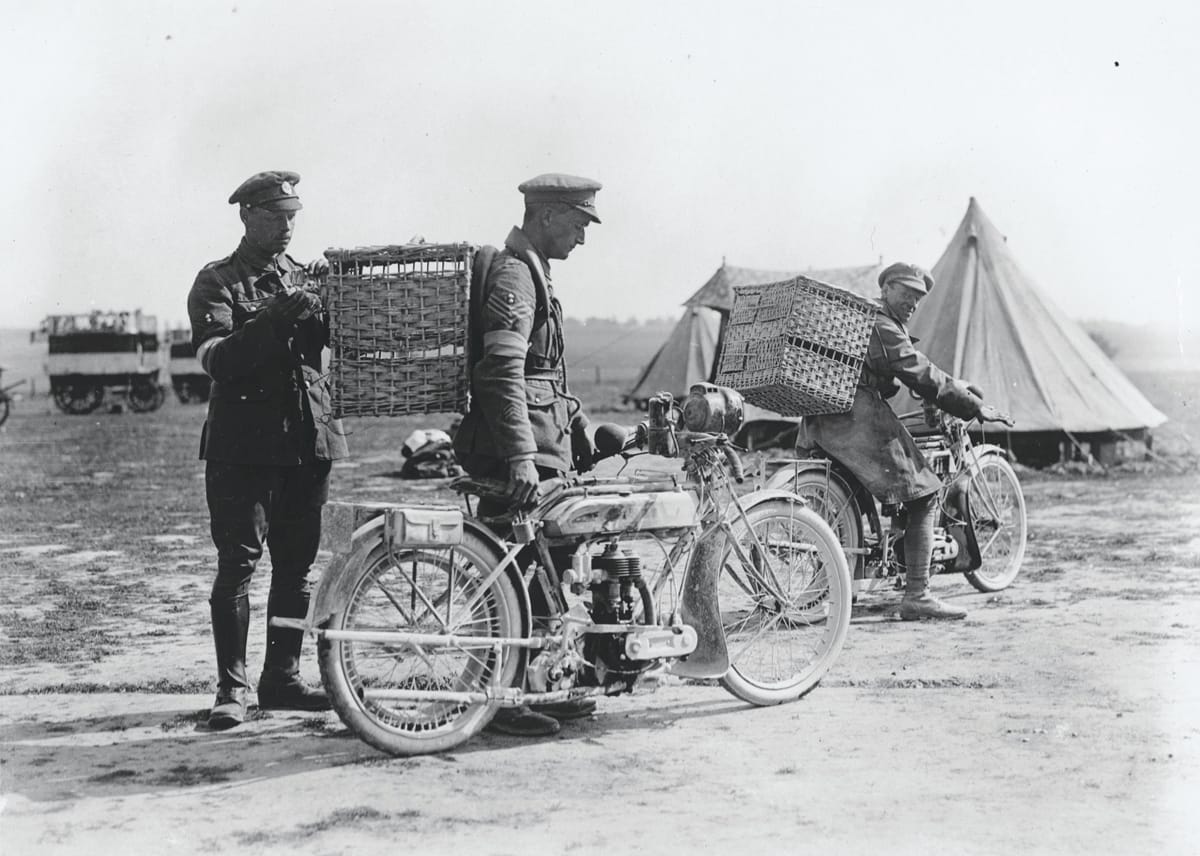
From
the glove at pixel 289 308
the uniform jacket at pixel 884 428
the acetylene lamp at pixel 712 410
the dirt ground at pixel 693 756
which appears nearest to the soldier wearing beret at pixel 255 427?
the glove at pixel 289 308

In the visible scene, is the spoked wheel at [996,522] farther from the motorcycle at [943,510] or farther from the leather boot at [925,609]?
the leather boot at [925,609]

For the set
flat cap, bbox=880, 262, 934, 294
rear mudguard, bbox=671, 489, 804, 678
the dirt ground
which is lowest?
the dirt ground

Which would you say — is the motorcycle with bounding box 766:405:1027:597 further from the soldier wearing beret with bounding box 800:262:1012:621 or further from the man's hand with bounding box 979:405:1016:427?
the man's hand with bounding box 979:405:1016:427

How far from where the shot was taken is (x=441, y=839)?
11.5 ft

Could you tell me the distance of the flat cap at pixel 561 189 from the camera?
179 inches

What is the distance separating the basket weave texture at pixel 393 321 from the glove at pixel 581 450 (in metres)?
0.70

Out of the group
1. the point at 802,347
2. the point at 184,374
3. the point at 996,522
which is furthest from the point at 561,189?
the point at 184,374

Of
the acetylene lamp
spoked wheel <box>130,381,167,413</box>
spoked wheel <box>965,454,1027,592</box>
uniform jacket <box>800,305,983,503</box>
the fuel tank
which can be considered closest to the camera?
the fuel tank

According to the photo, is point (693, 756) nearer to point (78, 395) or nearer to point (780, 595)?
point (780, 595)

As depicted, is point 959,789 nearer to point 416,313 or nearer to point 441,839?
point 441,839

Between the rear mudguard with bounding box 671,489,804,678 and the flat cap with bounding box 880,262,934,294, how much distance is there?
7.75 ft

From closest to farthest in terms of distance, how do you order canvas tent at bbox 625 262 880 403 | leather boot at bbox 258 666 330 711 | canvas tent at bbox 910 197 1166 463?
1. leather boot at bbox 258 666 330 711
2. canvas tent at bbox 910 197 1166 463
3. canvas tent at bbox 625 262 880 403

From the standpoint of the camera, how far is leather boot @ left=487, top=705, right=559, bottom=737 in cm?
455

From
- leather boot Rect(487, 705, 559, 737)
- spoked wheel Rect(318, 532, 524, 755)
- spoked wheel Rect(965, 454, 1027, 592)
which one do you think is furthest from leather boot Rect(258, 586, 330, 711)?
spoked wheel Rect(965, 454, 1027, 592)
